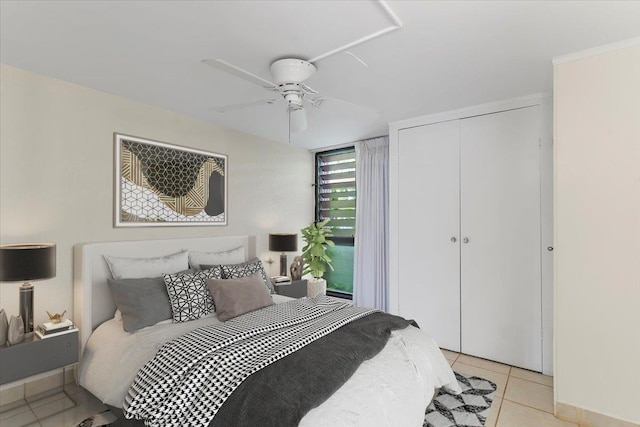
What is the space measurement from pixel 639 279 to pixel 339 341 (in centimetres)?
188

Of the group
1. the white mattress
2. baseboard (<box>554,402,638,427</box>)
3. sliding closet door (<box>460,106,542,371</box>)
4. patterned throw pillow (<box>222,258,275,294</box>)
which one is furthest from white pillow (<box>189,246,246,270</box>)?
baseboard (<box>554,402,638,427</box>)

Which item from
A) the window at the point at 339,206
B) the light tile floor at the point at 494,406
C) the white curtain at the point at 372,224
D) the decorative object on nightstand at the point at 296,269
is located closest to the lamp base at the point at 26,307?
the light tile floor at the point at 494,406

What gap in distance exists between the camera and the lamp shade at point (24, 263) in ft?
6.95

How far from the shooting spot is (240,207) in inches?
159

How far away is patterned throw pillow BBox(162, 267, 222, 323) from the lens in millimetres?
2596

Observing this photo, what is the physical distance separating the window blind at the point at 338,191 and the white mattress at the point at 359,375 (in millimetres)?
2563

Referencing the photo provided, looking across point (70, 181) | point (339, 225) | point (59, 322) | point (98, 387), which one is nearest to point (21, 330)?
point (59, 322)

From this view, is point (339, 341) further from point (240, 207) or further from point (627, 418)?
point (240, 207)

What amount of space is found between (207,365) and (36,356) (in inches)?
54.3

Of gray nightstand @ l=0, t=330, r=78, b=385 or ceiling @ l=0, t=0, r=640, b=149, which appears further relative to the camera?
gray nightstand @ l=0, t=330, r=78, b=385

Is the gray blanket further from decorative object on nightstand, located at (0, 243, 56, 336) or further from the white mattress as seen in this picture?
decorative object on nightstand, located at (0, 243, 56, 336)

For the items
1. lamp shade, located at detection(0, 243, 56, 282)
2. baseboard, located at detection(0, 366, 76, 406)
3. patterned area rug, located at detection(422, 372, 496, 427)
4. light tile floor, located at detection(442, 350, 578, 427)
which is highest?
lamp shade, located at detection(0, 243, 56, 282)

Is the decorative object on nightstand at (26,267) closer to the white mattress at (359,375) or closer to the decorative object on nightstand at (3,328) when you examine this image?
the decorative object on nightstand at (3,328)

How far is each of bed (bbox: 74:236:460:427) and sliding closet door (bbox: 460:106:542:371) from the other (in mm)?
1060
